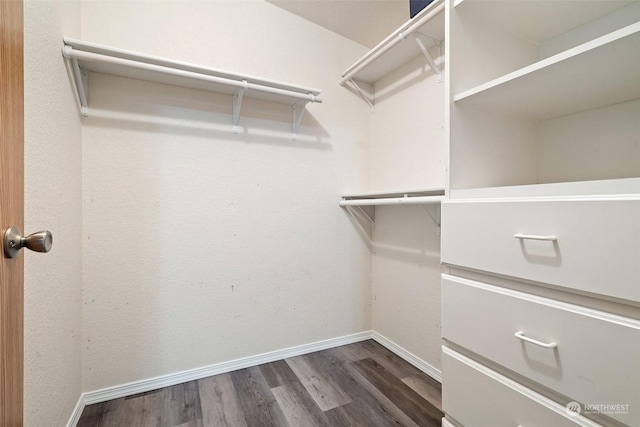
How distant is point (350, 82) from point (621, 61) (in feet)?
5.03

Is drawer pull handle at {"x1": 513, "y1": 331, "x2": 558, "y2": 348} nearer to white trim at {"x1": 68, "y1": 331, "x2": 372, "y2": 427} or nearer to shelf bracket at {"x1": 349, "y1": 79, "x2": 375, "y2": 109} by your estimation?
white trim at {"x1": 68, "y1": 331, "x2": 372, "y2": 427}

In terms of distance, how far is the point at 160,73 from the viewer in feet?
4.48

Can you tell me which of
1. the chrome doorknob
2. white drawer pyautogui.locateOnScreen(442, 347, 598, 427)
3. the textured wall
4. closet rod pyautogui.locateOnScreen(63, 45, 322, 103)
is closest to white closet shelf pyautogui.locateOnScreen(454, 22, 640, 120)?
the textured wall

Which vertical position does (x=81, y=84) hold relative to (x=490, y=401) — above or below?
above

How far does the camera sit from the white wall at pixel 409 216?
5.32ft

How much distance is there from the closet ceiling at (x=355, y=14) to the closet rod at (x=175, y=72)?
0.60 metres

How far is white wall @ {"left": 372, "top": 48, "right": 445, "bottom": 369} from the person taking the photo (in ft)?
5.32

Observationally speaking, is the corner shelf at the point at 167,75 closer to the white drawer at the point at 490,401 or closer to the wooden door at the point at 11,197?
the wooden door at the point at 11,197

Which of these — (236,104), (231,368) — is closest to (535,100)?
(236,104)

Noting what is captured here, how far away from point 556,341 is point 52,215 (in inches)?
63.2

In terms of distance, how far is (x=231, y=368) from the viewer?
1.69m

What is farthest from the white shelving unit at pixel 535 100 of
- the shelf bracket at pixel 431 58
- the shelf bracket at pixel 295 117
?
the shelf bracket at pixel 295 117

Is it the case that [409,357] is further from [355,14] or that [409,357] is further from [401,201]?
[355,14]

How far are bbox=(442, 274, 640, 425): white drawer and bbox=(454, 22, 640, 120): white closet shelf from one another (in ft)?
2.02
